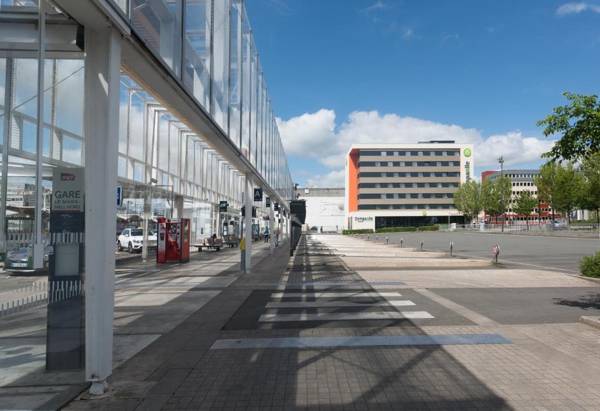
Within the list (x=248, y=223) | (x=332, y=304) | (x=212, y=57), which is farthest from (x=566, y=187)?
(x=212, y=57)

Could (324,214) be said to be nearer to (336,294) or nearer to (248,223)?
(248,223)

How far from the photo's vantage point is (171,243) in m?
20.6

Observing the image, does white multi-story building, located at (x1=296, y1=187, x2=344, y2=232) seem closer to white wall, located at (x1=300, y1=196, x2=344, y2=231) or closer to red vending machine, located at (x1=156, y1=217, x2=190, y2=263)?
white wall, located at (x1=300, y1=196, x2=344, y2=231)

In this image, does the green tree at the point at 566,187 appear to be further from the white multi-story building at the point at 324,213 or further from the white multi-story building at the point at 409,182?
the white multi-story building at the point at 324,213

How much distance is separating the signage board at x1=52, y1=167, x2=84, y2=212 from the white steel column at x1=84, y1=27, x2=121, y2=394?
1.53 ft

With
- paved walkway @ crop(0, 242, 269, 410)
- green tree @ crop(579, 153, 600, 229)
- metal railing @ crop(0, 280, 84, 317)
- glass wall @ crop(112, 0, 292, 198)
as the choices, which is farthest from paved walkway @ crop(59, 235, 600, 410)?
green tree @ crop(579, 153, 600, 229)

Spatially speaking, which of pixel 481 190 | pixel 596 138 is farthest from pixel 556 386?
pixel 481 190

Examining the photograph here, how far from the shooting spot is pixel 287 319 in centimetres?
862

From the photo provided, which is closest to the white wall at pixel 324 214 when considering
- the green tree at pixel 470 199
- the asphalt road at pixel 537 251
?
the green tree at pixel 470 199

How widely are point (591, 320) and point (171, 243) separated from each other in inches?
658

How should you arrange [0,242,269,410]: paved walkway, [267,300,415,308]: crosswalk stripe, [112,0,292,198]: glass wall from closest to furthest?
[0,242,269,410]: paved walkway, [112,0,292,198]: glass wall, [267,300,415,308]: crosswalk stripe

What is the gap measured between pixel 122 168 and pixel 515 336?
54.1 feet

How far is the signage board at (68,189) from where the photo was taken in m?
5.32

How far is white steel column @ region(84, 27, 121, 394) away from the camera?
194 inches
